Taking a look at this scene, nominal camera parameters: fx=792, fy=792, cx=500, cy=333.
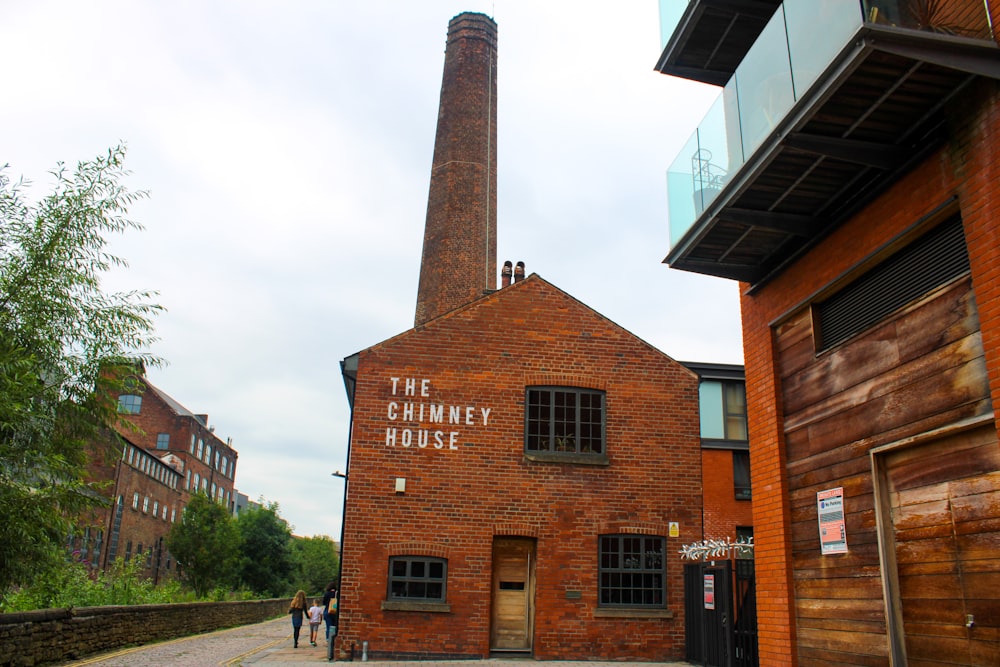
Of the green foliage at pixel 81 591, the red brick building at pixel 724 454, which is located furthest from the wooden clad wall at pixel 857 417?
the red brick building at pixel 724 454

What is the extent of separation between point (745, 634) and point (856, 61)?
386 inches

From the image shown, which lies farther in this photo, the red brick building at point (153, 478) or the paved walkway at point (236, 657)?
the red brick building at point (153, 478)

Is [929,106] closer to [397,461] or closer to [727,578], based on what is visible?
[727,578]

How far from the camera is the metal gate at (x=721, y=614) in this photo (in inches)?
503

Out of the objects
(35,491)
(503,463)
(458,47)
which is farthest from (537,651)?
(458,47)

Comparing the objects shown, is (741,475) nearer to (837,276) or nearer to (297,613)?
(297,613)

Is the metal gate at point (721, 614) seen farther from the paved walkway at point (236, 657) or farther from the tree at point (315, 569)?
the tree at point (315, 569)

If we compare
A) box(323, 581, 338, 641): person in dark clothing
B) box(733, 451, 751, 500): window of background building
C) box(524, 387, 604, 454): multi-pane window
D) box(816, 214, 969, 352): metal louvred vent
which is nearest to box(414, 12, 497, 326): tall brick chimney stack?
box(323, 581, 338, 641): person in dark clothing

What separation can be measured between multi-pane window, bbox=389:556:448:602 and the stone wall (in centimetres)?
591

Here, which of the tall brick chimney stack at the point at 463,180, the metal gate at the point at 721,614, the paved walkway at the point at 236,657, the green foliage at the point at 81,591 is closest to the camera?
the metal gate at the point at 721,614

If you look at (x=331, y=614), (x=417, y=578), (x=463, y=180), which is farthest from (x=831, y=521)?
(x=463, y=180)

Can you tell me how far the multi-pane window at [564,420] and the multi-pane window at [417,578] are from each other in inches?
121

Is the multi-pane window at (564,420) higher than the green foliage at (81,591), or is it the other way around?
the multi-pane window at (564,420)

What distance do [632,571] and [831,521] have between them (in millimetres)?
8883
